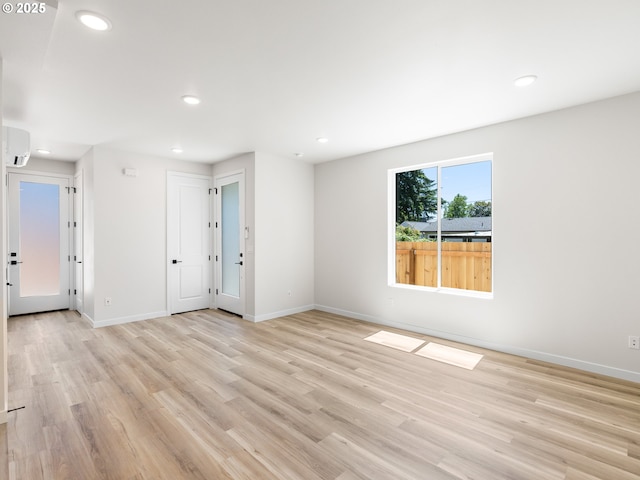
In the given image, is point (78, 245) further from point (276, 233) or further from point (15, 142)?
point (276, 233)

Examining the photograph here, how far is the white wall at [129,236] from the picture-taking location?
4.98m

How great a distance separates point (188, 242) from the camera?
595cm

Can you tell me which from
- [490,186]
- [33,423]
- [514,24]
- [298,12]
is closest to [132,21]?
[298,12]

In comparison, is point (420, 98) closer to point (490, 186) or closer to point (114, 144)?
point (490, 186)

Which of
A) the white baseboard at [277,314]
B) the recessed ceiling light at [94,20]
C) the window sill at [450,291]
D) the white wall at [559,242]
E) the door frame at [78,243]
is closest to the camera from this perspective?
the recessed ceiling light at [94,20]

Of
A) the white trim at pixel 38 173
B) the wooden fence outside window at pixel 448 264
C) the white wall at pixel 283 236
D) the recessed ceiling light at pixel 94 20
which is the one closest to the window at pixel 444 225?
the wooden fence outside window at pixel 448 264

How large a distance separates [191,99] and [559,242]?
4023 mm

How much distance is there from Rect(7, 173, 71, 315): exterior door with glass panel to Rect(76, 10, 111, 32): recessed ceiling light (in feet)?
16.6

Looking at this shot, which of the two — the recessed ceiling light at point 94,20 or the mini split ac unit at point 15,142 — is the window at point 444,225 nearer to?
the recessed ceiling light at point 94,20

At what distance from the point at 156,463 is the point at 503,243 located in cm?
390

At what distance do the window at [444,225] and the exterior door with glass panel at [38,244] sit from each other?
586 centimetres

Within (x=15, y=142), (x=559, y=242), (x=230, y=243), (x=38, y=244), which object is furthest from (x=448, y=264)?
(x=38, y=244)

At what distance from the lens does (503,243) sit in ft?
12.7

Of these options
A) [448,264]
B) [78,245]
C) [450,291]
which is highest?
[78,245]
